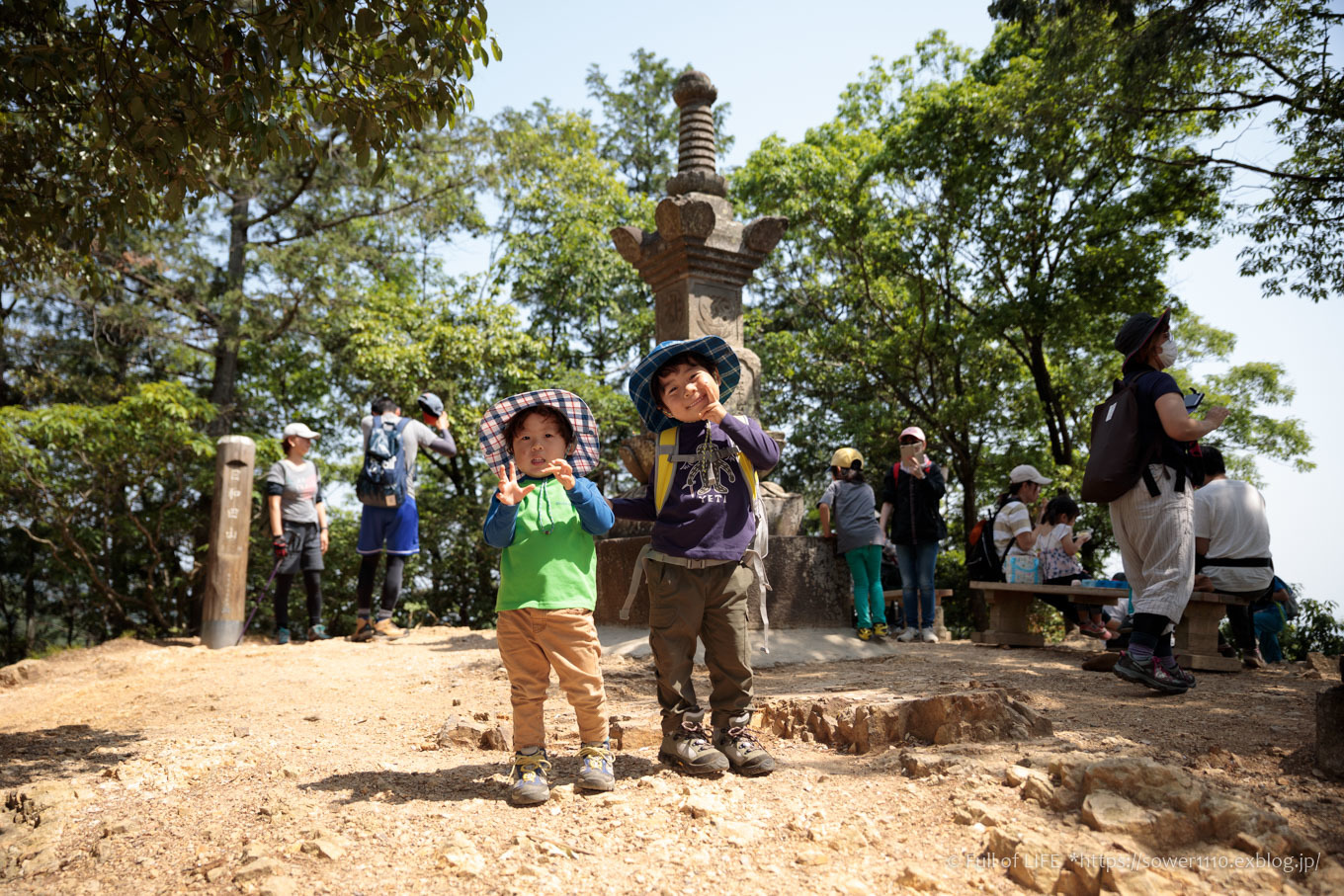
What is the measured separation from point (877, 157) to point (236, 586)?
12962mm

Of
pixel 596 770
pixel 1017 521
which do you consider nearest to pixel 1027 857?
pixel 596 770

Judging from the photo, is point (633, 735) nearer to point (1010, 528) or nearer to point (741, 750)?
point (741, 750)

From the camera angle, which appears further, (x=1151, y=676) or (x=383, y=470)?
(x=383, y=470)

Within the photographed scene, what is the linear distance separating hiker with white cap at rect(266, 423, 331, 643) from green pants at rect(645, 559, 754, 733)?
222 inches

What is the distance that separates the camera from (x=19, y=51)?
4.20 meters

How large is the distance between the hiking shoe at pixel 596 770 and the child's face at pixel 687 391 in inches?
50.7

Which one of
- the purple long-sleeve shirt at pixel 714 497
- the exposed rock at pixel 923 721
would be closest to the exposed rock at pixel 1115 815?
the exposed rock at pixel 923 721

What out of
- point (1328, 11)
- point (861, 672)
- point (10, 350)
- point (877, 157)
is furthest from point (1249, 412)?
point (10, 350)

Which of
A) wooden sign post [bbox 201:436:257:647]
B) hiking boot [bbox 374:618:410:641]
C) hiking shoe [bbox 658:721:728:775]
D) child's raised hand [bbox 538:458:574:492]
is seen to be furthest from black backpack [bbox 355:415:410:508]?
hiking shoe [bbox 658:721:728:775]

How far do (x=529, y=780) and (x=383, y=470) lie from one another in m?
5.03

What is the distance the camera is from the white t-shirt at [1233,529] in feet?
18.2

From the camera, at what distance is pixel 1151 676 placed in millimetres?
4270

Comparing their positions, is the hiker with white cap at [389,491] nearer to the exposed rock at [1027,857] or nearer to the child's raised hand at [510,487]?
the child's raised hand at [510,487]

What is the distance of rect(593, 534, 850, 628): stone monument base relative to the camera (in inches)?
266
